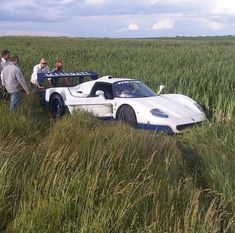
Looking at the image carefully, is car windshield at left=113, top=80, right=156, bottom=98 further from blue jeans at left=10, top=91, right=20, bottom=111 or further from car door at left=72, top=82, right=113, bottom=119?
blue jeans at left=10, top=91, right=20, bottom=111

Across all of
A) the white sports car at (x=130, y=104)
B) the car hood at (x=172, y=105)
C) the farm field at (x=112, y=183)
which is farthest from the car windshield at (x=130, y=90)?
the farm field at (x=112, y=183)

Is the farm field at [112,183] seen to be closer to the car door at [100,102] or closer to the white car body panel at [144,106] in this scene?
the white car body panel at [144,106]

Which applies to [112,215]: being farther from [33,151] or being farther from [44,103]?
[44,103]

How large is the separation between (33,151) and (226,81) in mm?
8709

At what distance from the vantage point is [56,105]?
40.4 feet

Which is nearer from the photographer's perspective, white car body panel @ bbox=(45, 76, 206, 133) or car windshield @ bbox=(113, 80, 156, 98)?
white car body panel @ bbox=(45, 76, 206, 133)

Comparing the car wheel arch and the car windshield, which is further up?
the car windshield

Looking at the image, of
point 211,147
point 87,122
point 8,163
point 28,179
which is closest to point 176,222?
point 28,179

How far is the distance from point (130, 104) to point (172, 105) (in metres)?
0.95

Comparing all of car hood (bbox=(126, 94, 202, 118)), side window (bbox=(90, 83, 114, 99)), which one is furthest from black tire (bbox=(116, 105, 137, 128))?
side window (bbox=(90, 83, 114, 99))

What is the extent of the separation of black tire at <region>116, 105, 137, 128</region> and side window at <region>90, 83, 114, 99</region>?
0.69 m

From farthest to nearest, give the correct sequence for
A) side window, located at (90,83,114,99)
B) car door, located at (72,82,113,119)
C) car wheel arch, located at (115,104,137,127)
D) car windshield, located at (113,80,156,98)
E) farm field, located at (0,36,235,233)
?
1. side window, located at (90,83,114,99)
2. car windshield, located at (113,80,156,98)
3. car door, located at (72,82,113,119)
4. car wheel arch, located at (115,104,137,127)
5. farm field, located at (0,36,235,233)

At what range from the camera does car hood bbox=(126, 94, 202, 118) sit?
10.2 meters

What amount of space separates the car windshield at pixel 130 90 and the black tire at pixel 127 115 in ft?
1.44
